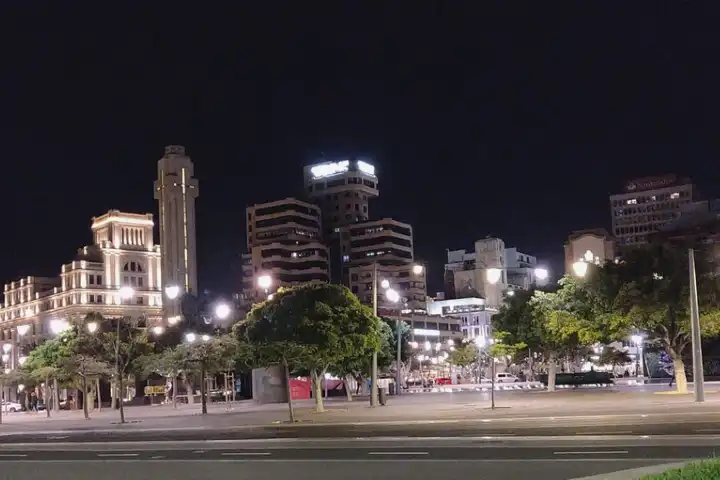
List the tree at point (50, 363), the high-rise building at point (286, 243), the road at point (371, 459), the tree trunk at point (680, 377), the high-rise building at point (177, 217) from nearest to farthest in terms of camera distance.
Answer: the road at point (371, 459) → the tree trunk at point (680, 377) → the tree at point (50, 363) → the high-rise building at point (177, 217) → the high-rise building at point (286, 243)

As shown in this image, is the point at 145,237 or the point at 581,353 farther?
the point at 145,237

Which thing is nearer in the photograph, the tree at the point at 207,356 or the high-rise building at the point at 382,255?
the tree at the point at 207,356

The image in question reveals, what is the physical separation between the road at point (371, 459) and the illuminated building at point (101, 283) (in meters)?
137

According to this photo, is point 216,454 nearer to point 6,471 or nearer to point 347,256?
point 6,471

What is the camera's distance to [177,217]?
553ft

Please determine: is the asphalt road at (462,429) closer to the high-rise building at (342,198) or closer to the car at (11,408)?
the car at (11,408)

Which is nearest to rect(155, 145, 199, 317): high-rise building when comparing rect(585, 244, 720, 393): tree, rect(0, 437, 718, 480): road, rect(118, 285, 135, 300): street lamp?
rect(118, 285, 135, 300): street lamp

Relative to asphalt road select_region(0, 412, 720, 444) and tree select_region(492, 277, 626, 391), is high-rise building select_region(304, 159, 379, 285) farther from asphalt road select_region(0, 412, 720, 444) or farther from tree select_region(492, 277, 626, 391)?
asphalt road select_region(0, 412, 720, 444)

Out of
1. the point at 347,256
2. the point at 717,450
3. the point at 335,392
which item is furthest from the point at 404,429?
the point at 347,256

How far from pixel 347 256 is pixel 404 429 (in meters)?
156

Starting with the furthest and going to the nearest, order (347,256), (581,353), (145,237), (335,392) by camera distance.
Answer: (347,256) → (145,237) → (335,392) → (581,353)

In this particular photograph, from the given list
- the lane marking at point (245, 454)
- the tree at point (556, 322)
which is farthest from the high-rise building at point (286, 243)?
the lane marking at point (245, 454)

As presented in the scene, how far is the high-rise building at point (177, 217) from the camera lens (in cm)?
16650

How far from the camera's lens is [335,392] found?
257 ft
